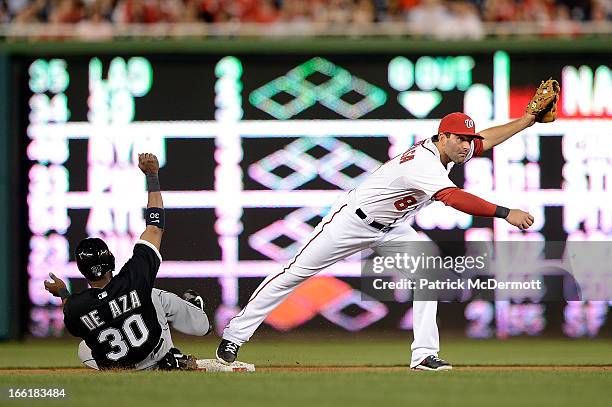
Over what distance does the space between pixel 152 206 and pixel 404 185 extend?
1.55 m

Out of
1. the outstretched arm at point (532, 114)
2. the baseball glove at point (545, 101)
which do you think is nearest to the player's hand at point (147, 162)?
the outstretched arm at point (532, 114)

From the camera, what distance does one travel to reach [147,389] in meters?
6.36

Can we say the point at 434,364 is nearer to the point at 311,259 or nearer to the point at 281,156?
the point at 311,259

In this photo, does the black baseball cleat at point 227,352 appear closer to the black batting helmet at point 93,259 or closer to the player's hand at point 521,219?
the black batting helmet at point 93,259

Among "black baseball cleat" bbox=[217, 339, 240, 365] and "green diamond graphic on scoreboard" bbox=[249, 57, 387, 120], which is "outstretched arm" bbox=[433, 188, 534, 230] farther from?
"green diamond graphic on scoreboard" bbox=[249, 57, 387, 120]

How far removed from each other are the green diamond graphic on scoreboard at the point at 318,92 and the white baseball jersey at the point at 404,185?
2.97 metres

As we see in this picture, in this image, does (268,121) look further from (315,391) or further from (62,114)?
(315,391)

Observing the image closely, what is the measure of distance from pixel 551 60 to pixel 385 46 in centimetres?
146

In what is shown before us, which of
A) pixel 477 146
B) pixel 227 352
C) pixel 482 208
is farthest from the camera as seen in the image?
pixel 477 146

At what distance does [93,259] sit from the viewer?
7406mm

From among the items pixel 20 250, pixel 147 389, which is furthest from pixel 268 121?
pixel 147 389

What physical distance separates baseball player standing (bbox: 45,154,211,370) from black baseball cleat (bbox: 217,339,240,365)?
27 cm

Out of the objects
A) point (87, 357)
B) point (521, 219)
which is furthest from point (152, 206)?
point (521, 219)

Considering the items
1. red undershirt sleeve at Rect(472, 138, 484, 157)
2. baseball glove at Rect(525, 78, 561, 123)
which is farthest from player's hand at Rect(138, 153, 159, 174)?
baseball glove at Rect(525, 78, 561, 123)
